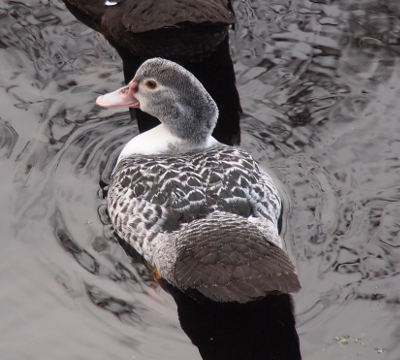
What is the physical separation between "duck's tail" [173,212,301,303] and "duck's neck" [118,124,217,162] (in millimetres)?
1139

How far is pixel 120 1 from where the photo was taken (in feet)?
28.1

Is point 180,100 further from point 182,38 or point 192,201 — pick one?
point 182,38

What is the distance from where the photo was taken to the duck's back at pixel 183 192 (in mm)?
6055

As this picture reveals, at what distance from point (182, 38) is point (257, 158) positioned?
1602mm

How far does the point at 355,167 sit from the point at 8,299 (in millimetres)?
3298

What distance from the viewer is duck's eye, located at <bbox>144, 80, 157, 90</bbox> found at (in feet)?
22.6

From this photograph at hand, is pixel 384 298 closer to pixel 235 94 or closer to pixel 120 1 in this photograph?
pixel 235 94

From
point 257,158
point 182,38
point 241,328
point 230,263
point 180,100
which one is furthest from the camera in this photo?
point 182,38

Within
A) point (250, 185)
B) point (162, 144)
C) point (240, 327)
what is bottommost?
point (240, 327)

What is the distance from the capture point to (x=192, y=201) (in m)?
6.04

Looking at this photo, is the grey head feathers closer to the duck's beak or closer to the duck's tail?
the duck's beak

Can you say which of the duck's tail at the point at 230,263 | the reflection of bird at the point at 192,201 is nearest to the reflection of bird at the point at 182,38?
the reflection of bird at the point at 192,201

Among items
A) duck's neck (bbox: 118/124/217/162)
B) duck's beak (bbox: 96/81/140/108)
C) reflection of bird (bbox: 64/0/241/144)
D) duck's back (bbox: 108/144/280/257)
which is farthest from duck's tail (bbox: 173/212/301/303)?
reflection of bird (bbox: 64/0/241/144)

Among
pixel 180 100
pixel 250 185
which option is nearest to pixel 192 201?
pixel 250 185
